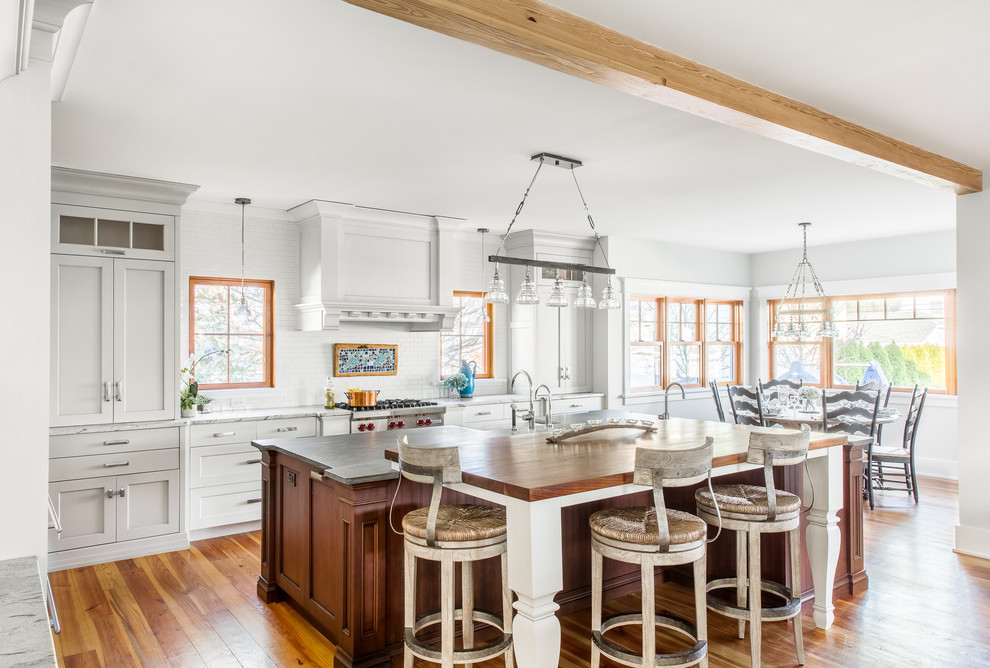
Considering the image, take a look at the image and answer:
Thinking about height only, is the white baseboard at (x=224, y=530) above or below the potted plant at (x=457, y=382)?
below

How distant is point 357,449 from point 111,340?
89.4 inches

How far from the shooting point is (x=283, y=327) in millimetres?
5961

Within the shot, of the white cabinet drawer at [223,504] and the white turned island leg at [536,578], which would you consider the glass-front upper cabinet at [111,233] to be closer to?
the white cabinet drawer at [223,504]

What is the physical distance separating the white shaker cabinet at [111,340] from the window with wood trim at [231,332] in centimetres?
75

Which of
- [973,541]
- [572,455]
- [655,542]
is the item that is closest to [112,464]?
[572,455]

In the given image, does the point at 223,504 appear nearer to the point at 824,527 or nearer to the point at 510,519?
the point at 510,519

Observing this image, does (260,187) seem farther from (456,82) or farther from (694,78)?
(694,78)

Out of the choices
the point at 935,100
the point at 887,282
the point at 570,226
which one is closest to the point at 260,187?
the point at 570,226

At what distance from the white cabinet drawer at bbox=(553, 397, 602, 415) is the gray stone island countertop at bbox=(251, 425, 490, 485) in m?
2.76

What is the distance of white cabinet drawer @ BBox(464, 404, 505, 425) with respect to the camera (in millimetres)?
6336

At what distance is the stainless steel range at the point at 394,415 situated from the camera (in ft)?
18.6

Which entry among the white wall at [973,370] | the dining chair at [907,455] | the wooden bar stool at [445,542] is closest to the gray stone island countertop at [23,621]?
the wooden bar stool at [445,542]

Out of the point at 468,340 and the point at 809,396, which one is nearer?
the point at 809,396

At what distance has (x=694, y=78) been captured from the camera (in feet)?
8.79
